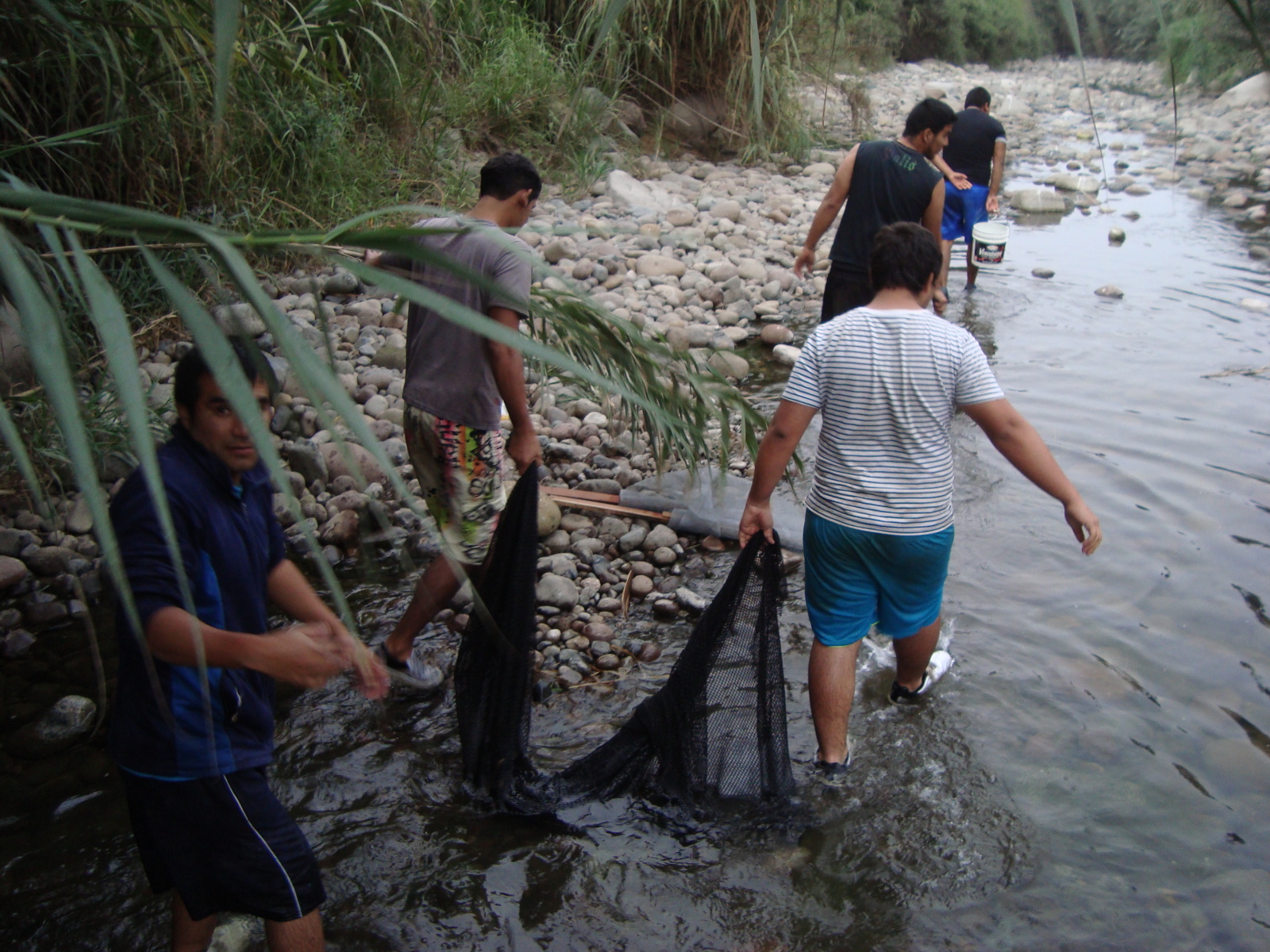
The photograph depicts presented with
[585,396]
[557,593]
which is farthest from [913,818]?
[585,396]

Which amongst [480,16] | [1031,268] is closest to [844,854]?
[480,16]

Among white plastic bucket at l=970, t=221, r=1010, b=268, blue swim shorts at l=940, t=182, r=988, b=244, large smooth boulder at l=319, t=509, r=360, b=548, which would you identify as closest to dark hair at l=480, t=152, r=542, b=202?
large smooth boulder at l=319, t=509, r=360, b=548

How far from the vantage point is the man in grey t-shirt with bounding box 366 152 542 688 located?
3113 millimetres

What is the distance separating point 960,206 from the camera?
26.2 ft

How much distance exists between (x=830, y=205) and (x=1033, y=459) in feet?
8.79

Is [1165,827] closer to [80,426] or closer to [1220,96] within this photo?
[80,426]

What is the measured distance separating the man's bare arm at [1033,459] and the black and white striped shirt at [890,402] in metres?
0.04

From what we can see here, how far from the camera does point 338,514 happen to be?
461cm

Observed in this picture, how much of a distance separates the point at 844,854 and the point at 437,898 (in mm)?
1206

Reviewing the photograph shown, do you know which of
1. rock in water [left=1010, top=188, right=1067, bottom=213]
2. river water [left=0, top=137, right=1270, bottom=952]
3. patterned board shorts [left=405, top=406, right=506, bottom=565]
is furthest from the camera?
rock in water [left=1010, top=188, right=1067, bottom=213]

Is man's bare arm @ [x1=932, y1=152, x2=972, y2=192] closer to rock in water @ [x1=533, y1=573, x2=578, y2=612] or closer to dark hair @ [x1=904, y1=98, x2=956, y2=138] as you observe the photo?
dark hair @ [x1=904, y1=98, x2=956, y2=138]

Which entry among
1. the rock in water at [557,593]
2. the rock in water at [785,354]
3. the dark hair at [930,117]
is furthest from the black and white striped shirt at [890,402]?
the rock in water at [785,354]

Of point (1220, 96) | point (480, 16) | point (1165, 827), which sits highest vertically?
point (480, 16)

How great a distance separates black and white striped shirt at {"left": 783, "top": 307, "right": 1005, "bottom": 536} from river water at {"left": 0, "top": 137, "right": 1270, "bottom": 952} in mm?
956
